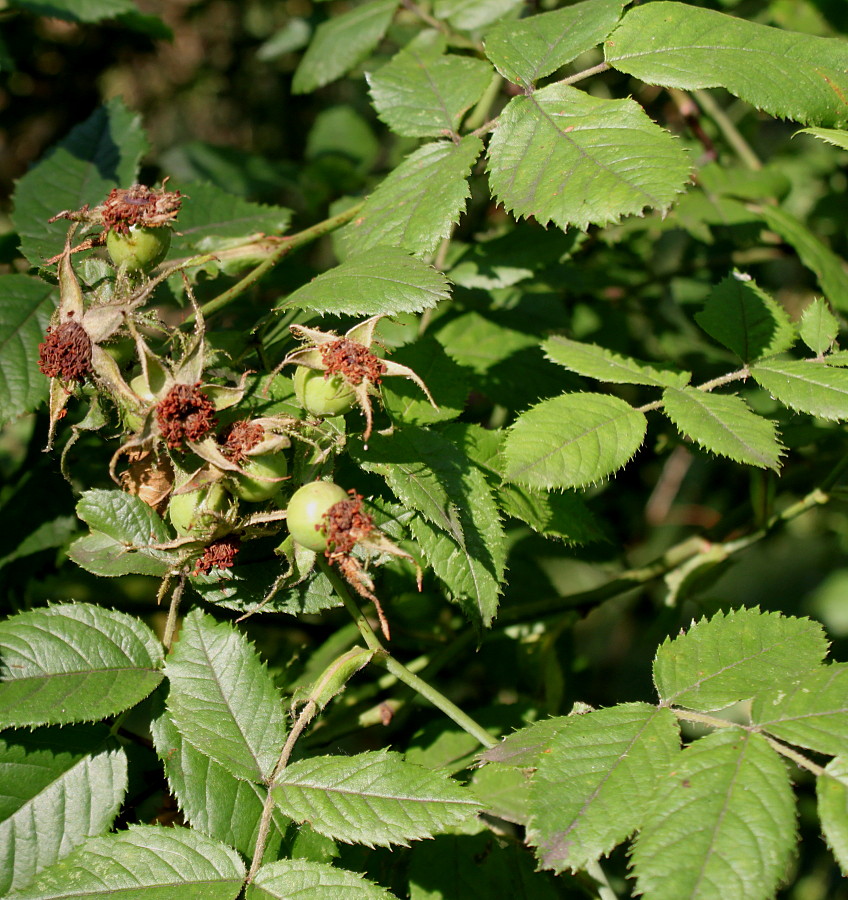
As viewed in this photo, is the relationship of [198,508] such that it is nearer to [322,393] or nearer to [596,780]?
[322,393]

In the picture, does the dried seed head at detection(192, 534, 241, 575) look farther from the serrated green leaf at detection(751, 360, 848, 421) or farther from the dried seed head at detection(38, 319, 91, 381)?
the serrated green leaf at detection(751, 360, 848, 421)

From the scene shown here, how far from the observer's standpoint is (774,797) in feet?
3.74

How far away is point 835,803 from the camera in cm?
115

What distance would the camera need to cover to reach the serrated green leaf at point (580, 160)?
142 centimetres

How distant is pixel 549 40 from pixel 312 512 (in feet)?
3.66

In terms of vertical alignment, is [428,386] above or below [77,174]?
below

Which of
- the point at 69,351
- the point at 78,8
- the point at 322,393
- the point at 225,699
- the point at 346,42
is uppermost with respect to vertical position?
the point at 78,8

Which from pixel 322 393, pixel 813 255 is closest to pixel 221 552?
pixel 322 393

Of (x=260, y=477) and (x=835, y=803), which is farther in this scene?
(x=260, y=477)

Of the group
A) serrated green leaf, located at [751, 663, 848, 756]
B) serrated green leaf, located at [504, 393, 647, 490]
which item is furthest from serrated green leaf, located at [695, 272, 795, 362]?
serrated green leaf, located at [751, 663, 848, 756]

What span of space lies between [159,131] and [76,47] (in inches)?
85.4

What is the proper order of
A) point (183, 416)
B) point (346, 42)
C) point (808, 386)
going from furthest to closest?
1. point (346, 42)
2. point (808, 386)
3. point (183, 416)

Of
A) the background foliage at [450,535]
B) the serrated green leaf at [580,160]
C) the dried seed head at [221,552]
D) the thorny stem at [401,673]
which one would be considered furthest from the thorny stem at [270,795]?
the serrated green leaf at [580,160]

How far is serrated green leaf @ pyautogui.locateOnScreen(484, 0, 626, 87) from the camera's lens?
168cm
